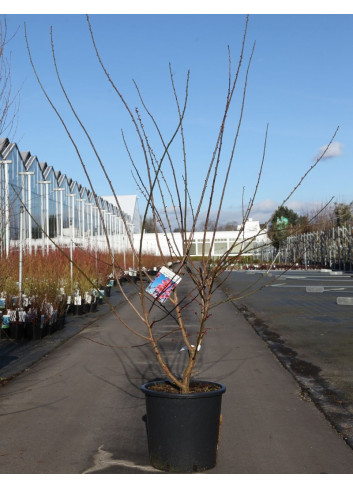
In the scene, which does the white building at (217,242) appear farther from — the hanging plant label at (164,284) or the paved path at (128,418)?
the paved path at (128,418)

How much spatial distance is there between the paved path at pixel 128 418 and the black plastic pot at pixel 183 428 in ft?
0.64

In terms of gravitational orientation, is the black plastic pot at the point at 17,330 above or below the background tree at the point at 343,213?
below

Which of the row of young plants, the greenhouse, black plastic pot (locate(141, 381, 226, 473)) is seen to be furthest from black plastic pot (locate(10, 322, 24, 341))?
black plastic pot (locate(141, 381, 226, 473))

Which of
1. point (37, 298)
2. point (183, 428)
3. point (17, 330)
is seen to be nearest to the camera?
point (183, 428)

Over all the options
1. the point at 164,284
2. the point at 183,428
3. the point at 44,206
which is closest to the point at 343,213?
the point at 44,206

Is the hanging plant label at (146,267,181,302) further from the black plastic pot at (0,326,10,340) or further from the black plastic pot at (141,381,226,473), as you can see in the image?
the black plastic pot at (0,326,10,340)

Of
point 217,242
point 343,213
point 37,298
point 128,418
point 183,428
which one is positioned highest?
point 343,213

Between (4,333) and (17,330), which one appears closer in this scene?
(17,330)

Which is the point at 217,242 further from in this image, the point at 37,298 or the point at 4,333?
the point at 4,333

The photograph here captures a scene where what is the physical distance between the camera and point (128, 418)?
5898 millimetres

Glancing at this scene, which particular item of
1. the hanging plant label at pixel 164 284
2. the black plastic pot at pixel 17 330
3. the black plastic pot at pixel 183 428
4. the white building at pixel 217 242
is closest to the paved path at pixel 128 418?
the black plastic pot at pixel 183 428

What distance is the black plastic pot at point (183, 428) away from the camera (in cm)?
414

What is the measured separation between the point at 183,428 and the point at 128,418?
186 cm

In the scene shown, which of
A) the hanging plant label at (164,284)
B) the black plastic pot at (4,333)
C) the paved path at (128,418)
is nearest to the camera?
the hanging plant label at (164,284)
